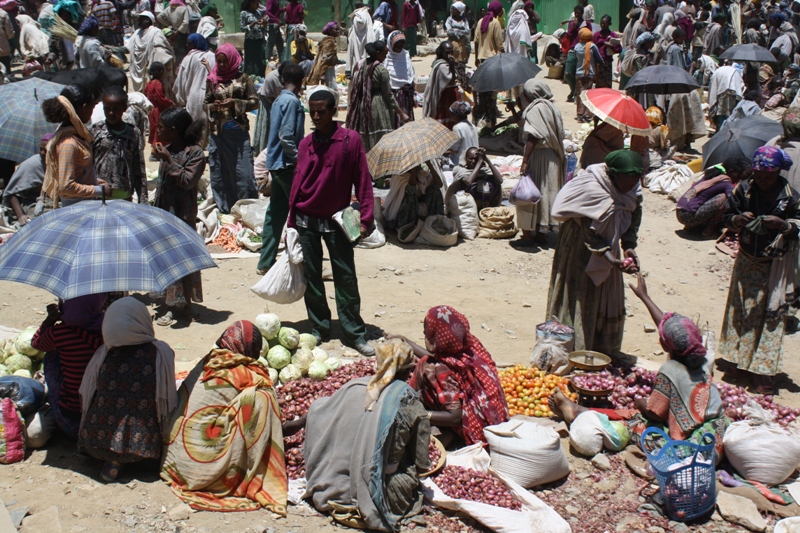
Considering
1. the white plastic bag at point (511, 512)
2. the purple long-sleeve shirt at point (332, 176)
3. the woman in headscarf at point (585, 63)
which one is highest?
the woman in headscarf at point (585, 63)

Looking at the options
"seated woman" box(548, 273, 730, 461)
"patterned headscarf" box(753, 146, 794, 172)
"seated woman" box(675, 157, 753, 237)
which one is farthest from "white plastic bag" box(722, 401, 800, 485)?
"seated woman" box(675, 157, 753, 237)

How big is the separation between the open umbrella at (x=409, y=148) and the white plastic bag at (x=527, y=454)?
13.4 ft

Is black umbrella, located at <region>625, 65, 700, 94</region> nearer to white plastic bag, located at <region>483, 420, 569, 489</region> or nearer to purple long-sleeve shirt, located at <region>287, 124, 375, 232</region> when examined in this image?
purple long-sleeve shirt, located at <region>287, 124, 375, 232</region>

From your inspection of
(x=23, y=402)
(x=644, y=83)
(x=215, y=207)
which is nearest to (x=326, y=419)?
(x=23, y=402)

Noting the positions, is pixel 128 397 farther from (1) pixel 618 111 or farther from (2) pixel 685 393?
(1) pixel 618 111

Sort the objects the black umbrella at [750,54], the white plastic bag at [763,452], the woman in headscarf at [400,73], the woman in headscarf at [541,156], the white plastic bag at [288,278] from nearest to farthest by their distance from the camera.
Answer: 1. the white plastic bag at [763,452]
2. the white plastic bag at [288,278]
3. the woman in headscarf at [541,156]
4. the woman in headscarf at [400,73]
5. the black umbrella at [750,54]

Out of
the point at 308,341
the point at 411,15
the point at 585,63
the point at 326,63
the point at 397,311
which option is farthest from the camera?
the point at 411,15

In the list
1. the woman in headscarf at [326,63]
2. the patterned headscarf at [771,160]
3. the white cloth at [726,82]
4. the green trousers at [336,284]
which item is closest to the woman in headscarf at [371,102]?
the woman in headscarf at [326,63]

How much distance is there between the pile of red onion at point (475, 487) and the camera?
4.32 m

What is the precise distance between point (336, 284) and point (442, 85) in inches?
243

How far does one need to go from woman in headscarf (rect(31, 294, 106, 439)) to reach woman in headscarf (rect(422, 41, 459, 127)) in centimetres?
760

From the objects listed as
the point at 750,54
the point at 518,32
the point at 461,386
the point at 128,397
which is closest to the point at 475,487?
the point at 461,386

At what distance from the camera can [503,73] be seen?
12328 millimetres

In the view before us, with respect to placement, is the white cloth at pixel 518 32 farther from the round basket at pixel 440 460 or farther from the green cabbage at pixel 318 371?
the round basket at pixel 440 460
